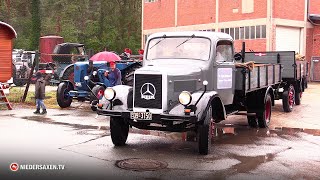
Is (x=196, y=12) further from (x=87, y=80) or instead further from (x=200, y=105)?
(x=200, y=105)

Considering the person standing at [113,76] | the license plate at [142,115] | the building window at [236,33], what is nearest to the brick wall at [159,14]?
the building window at [236,33]

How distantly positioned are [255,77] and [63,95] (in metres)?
7.26

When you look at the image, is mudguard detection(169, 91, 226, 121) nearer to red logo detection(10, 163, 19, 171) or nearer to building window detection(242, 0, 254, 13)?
red logo detection(10, 163, 19, 171)

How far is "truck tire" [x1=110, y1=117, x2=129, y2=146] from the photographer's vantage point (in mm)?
8500

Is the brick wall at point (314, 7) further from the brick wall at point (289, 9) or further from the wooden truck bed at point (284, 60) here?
the wooden truck bed at point (284, 60)

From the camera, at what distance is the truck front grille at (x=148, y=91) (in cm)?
779

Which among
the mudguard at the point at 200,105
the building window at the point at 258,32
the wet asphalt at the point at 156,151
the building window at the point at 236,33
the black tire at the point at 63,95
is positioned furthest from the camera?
the building window at the point at 236,33

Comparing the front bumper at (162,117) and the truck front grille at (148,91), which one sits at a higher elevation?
the truck front grille at (148,91)

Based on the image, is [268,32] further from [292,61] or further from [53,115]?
[53,115]

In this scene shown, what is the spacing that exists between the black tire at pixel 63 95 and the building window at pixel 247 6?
21049mm

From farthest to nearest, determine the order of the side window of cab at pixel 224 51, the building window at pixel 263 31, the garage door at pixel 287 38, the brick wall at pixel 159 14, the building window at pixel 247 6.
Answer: the brick wall at pixel 159 14 → the building window at pixel 247 6 → the garage door at pixel 287 38 → the building window at pixel 263 31 → the side window of cab at pixel 224 51

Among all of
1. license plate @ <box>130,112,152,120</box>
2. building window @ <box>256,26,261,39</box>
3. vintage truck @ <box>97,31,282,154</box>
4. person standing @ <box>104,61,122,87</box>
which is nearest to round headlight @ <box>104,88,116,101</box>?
vintage truck @ <box>97,31,282,154</box>

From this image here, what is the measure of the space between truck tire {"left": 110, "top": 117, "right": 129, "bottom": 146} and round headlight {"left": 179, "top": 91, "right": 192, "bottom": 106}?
166cm

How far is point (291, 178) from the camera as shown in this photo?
6320mm
